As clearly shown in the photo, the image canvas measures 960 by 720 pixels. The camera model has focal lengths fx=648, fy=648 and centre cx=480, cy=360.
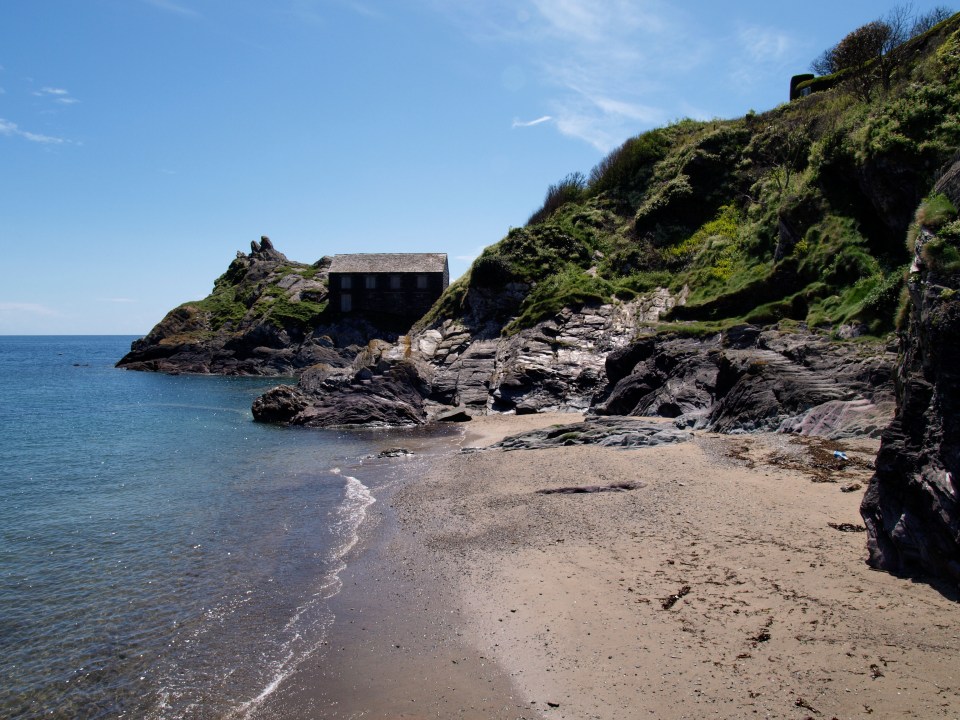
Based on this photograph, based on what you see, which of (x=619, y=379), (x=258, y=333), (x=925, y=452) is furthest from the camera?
(x=258, y=333)

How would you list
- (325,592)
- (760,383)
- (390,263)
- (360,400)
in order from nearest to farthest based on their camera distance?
(325,592) < (760,383) < (360,400) < (390,263)

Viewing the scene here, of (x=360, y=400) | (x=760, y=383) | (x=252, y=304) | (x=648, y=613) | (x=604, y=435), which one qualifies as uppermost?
(x=252, y=304)

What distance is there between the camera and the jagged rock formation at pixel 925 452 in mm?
8055

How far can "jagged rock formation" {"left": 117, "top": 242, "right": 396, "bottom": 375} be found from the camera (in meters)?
66.3

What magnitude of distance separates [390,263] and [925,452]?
62427 mm

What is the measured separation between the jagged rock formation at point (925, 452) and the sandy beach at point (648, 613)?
425 mm

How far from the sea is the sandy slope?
7.98 ft

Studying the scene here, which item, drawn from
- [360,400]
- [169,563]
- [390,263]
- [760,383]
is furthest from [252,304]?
[169,563]

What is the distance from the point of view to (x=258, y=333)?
226ft

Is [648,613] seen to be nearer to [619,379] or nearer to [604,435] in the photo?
[604,435]

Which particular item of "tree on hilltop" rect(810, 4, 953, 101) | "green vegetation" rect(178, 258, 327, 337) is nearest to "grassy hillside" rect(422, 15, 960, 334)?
"tree on hilltop" rect(810, 4, 953, 101)

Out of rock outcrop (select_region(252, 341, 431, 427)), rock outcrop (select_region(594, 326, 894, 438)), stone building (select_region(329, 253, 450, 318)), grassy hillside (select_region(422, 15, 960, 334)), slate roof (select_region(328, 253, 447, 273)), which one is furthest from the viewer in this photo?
slate roof (select_region(328, 253, 447, 273))

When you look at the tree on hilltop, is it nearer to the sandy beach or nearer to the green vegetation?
the sandy beach

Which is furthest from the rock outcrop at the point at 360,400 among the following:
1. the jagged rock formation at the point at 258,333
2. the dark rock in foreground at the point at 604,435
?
the jagged rock formation at the point at 258,333
